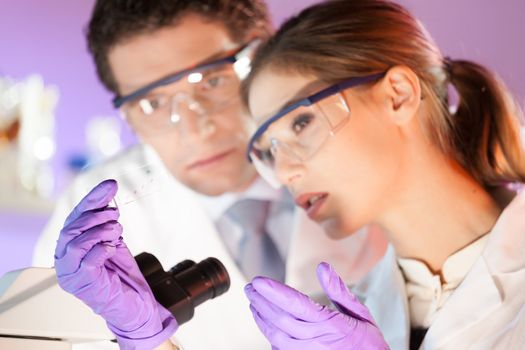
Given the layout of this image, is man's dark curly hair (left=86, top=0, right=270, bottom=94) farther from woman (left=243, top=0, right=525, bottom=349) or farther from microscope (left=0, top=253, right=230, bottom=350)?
microscope (left=0, top=253, right=230, bottom=350)

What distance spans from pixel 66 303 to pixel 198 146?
91cm

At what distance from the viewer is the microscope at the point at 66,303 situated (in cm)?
98

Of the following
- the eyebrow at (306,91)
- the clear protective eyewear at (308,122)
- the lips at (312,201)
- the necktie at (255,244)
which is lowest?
the necktie at (255,244)

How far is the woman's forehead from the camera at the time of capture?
1444mm

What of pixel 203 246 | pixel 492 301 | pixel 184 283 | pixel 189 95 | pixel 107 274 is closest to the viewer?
pixel 107 274

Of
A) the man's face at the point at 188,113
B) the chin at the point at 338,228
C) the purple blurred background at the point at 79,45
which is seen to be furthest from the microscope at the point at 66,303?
the purple blurred background at the point at 79,45

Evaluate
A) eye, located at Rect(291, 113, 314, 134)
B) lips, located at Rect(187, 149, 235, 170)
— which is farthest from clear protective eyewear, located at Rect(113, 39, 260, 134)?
eye, located at Rect(291, 113, 314, 134)

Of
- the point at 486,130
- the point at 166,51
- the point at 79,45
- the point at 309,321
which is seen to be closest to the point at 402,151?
the point at 486,130

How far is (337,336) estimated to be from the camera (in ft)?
3.66

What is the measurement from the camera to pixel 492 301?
1.31 metres

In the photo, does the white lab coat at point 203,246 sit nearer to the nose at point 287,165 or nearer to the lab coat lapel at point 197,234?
the lab coat lapel at point 197,234

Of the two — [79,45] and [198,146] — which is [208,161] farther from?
[79,45]

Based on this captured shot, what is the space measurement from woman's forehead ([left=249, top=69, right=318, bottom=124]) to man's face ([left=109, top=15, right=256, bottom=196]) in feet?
0.80

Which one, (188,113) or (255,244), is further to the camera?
(255,244)
